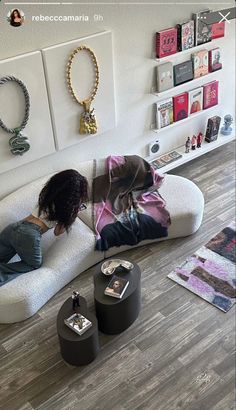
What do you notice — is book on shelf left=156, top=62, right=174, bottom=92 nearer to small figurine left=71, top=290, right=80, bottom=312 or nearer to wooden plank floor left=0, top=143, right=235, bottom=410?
wooden plank floor left=0, top=143, right=235, bottom=410

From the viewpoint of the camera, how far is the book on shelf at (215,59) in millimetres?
3965

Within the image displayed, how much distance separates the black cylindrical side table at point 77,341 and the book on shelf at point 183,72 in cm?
211

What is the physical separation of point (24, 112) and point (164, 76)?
4.17 ft

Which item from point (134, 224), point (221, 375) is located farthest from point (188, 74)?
point (221, 375)

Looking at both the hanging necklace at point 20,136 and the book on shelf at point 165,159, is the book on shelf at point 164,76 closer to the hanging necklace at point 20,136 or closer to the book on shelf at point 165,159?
the book on shelf at point 165,159

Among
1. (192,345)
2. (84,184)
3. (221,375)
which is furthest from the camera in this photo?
(84,184)

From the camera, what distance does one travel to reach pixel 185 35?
3615 millimetres

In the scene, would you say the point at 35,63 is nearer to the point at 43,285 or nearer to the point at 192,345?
the point at 43,285

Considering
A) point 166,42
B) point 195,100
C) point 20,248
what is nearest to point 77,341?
point 20,248

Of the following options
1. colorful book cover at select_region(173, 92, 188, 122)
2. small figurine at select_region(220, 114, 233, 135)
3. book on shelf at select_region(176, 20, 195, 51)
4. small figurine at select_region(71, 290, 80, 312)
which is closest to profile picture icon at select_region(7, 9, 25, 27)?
book on shelf at select_region(176, 20, 195, 51)

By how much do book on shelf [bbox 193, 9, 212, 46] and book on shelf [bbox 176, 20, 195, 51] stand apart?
0.19 ft

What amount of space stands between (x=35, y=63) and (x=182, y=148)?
1.81 m

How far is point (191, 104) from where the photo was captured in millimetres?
4066

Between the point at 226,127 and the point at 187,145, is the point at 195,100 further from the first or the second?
the point at 226,127
